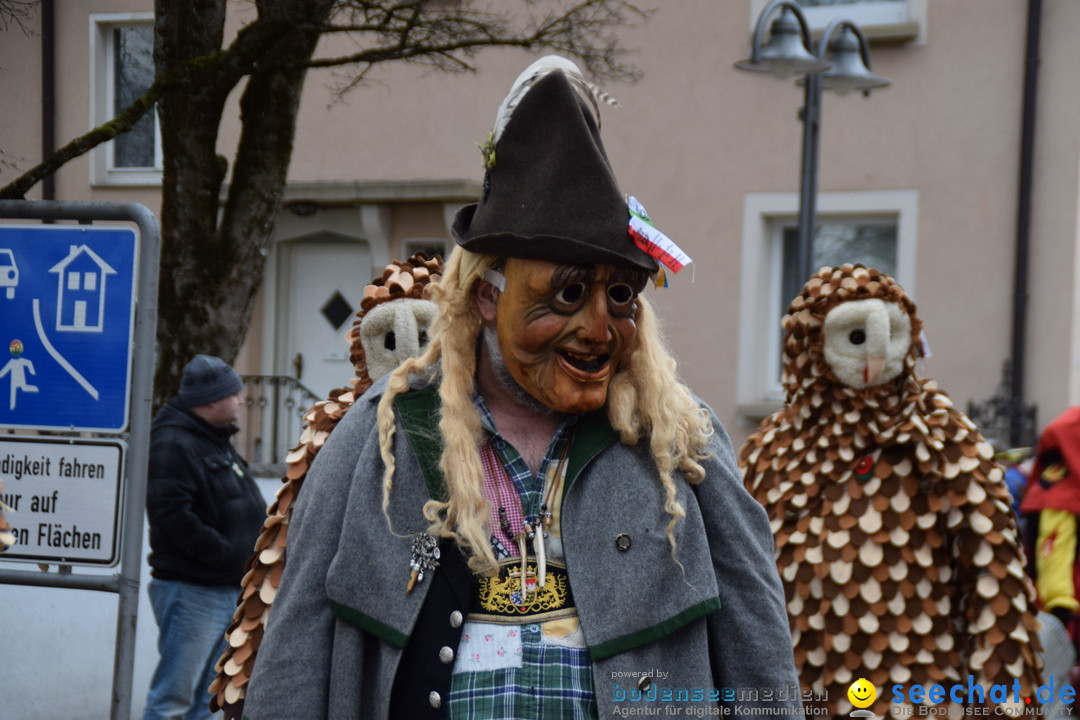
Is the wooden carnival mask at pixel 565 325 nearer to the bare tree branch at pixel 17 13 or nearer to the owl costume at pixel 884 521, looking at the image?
the owl costume at pixel 884 521

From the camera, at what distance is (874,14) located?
9203mm

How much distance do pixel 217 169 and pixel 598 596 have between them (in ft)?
12.8

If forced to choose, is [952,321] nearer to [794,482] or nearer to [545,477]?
[794,482]

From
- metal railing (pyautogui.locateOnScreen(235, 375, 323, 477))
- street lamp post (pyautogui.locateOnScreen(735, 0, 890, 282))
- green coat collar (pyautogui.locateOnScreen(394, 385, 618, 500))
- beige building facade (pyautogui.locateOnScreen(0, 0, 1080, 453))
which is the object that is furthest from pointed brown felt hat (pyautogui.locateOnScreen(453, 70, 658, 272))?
metal railing (pyautogui.locateOnScreen(235, 375, 323, 477))

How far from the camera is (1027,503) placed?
421cm

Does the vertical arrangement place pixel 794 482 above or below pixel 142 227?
below

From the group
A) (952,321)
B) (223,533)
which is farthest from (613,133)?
(223,533)

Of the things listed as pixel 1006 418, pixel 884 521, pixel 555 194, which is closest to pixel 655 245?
pixel 555 194

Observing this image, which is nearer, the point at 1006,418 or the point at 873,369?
the point at 873,369

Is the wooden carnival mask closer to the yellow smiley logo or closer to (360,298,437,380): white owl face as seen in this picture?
(360,298,437,380): white owl face

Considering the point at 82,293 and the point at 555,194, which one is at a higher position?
the point at 555,194

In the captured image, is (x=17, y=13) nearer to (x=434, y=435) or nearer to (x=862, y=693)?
(x=434, y=435)

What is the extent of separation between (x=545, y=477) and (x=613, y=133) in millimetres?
7969

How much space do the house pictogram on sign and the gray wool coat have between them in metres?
1.22
